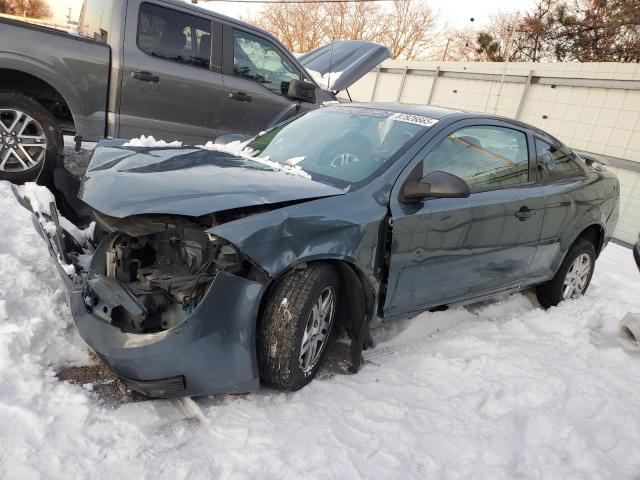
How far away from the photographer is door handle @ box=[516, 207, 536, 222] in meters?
3.93

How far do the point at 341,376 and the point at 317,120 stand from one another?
1.91 metres

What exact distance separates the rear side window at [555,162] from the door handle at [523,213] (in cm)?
40

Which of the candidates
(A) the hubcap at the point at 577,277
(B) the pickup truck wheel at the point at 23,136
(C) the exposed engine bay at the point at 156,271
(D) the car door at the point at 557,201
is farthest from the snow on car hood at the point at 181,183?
(A) the hubcap at the point at 577,277

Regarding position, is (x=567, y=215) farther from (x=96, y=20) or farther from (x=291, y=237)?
(x=96, y=20)

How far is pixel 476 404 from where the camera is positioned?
3078mm

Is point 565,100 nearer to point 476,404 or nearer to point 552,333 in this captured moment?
point 552,333

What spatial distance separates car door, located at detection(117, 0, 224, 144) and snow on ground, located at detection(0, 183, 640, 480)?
6.63ft

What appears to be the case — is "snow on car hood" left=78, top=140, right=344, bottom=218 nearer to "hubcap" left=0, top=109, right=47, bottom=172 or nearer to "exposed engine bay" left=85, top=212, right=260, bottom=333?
"exposed engine bay" left=85, top=212, right=260, bottom=333

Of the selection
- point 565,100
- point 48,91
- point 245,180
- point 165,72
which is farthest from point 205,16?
point 565,100

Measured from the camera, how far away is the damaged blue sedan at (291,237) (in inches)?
98.8

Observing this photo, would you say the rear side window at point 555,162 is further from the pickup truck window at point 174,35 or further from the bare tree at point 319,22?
the bare tree at point 319,22

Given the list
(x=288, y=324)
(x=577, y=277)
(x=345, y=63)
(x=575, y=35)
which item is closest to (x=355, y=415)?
(x=288, y=324)

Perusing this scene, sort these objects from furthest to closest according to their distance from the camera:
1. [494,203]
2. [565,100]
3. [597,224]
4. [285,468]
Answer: [565,100] → [597,224] → [494,203] → [285,468]

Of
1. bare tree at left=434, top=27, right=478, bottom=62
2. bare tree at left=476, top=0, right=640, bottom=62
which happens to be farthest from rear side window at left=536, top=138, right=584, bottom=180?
bare tree at left=434, top=27, right=478, bottom=62
